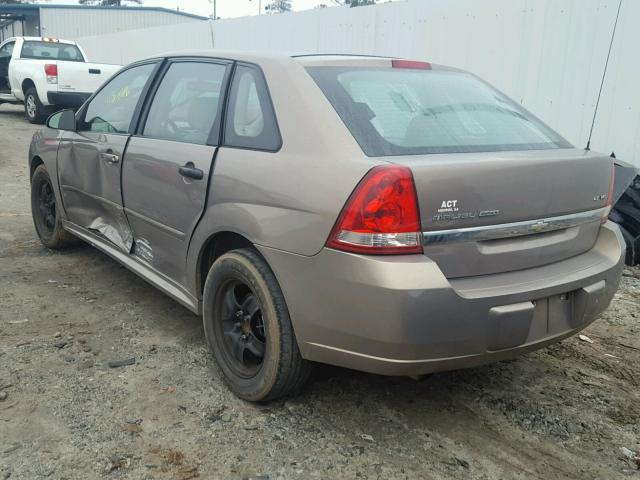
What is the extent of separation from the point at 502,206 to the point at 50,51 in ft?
46.7

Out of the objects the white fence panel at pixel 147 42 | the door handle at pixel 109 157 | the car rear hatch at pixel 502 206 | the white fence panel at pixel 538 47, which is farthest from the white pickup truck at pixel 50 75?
the car rear hatch at pixel 502 206

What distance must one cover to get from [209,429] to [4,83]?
15995 millimetres

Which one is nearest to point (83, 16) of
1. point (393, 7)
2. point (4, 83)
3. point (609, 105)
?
point (4, 83)

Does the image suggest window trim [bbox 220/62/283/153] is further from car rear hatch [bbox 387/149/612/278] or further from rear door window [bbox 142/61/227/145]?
car rear hatch [bbox 387/149/612/278]

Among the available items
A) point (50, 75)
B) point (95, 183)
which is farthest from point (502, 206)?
point (50, 75)

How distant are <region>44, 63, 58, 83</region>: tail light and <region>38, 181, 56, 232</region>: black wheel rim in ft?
28.4

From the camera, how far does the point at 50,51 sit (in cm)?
1399

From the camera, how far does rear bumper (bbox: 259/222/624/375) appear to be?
7.22ft

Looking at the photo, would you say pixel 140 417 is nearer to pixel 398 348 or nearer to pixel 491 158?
pixel 398 348

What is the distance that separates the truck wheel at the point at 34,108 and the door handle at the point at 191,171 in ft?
38.5

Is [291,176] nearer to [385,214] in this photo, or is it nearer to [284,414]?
[385,214]

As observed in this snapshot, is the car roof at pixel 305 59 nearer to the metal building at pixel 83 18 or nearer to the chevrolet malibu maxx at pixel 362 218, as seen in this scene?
the chevrolet malibu maxx at pixel 362 218

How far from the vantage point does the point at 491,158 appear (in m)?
2.43

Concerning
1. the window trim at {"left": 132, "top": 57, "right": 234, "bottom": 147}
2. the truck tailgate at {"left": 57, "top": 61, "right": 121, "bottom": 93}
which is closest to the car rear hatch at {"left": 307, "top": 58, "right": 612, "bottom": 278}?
the window trim at {"left": 132, "top": 57, "right": 234, "bottom": 147}
